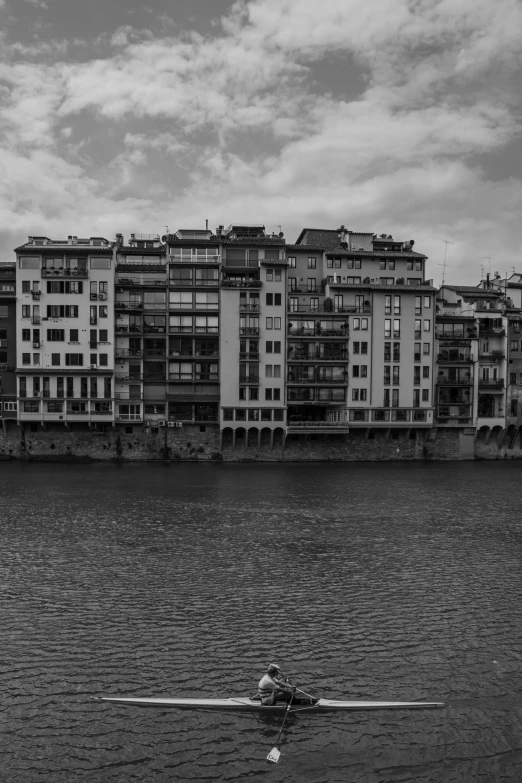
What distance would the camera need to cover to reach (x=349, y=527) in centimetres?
4591

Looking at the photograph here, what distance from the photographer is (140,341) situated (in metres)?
84.8

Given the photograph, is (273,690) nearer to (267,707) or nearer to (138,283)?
(267,707)

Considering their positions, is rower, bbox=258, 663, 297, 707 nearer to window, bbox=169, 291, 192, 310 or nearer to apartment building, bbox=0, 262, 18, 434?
window, bbox=169, 291, 192, 310

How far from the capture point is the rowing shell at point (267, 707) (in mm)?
19672

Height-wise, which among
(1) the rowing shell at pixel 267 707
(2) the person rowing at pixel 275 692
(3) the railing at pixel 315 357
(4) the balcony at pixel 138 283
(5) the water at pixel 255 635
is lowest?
(5) the water at pixel 255 635

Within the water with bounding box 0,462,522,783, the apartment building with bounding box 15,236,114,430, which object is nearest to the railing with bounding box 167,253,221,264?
the apartment building with bounding box 15,236,114,430

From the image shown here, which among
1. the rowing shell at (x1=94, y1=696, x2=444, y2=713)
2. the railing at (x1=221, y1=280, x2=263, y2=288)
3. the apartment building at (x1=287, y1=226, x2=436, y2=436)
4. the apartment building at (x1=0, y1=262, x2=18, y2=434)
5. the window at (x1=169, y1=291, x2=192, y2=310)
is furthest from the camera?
the apartment building at (x1=287, y1=226, x2=436, y2=436)

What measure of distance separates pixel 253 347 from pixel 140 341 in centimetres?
1536

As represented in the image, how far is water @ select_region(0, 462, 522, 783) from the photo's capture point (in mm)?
17688

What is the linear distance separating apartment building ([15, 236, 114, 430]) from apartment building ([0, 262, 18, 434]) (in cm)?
153

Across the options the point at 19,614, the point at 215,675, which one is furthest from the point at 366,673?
the point at 19,614

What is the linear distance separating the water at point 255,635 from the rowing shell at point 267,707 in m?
0.29

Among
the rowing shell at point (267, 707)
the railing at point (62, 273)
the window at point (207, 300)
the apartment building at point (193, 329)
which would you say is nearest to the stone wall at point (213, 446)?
the apartment building at point (193, 329)

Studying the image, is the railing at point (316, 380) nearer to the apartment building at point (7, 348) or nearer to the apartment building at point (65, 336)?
the apartment building at point (65, 336)
